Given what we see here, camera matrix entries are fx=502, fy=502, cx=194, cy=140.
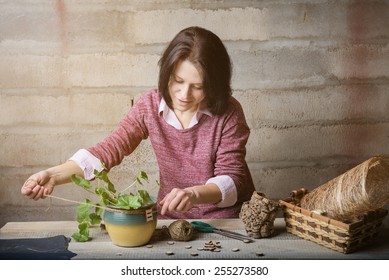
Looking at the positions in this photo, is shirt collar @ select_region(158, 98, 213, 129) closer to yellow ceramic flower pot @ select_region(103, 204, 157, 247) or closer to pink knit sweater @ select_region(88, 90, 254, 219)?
pink knit sweater @ select_region(88, 90, 254, 219)

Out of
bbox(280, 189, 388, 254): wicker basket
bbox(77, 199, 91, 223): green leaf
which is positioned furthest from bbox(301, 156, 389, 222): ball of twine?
bbox(77, 199, 91, 223): green leaf

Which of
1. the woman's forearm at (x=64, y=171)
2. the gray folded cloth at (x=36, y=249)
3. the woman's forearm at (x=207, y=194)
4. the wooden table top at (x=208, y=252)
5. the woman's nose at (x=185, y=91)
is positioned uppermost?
the woman's nose at (x=185, y=91)

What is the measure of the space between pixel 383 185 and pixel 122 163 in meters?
0.51

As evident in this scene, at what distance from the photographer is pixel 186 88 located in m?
1.00

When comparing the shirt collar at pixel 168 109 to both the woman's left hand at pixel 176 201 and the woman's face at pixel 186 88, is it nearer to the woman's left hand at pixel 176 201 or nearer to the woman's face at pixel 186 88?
the woman's face at pixel 186 88

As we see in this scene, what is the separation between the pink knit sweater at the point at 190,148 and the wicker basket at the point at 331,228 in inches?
6.3

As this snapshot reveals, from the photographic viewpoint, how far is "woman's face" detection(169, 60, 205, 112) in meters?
0.99

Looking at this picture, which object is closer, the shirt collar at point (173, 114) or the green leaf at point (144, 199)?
the green leaf at point (144, 199)

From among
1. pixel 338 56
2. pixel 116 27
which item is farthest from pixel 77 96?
pixel 338 56

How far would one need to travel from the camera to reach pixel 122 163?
104 cm

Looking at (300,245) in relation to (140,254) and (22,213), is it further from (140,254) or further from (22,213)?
(22,213)

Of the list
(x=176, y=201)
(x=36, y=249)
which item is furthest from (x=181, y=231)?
(x=36, y=249)

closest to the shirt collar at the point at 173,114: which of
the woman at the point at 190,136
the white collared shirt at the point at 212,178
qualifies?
the woman at the point at 190,136

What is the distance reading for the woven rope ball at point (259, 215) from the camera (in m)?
0.87
